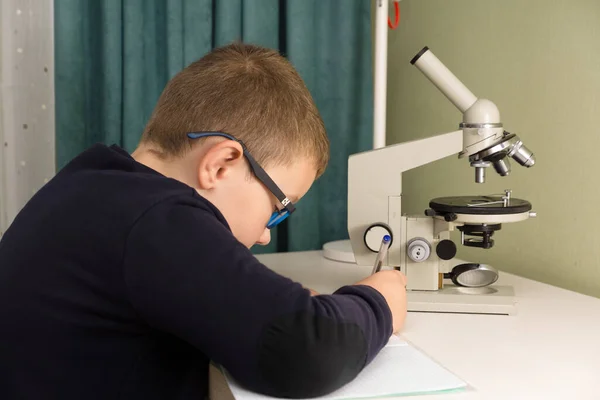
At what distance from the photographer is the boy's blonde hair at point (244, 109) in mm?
862

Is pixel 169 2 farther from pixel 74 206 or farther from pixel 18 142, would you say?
pixel 74 206

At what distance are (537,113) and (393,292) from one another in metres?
0.65

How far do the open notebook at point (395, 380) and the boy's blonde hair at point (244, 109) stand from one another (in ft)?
0.96

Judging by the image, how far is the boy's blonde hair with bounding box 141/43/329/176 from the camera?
862 millimetres

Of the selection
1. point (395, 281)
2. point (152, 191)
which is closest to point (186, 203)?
point (152, 191)

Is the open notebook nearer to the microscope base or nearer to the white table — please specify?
the white table

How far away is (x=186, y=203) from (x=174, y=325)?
0.42 feet

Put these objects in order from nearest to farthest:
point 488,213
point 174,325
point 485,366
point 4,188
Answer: point 174,325 → point 485,366 → point 488,213 → point 4,188

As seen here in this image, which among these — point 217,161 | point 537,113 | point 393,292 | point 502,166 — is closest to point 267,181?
point 217,161

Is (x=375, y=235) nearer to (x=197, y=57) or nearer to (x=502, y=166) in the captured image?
(x=502, y=166)

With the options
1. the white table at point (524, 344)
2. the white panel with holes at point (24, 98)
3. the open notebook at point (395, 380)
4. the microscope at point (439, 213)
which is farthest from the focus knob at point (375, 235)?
the white panel with holes at point (24, 98)

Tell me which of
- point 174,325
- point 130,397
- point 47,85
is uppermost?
point 47,85

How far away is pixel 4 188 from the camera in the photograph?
1.54m

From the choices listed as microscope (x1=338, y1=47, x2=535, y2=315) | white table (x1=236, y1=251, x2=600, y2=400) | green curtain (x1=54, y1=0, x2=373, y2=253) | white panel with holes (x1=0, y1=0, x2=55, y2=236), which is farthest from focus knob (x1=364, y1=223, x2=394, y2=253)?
Answer: white panel with holes (x1=0, y1=0, x2=55, y2=236)
